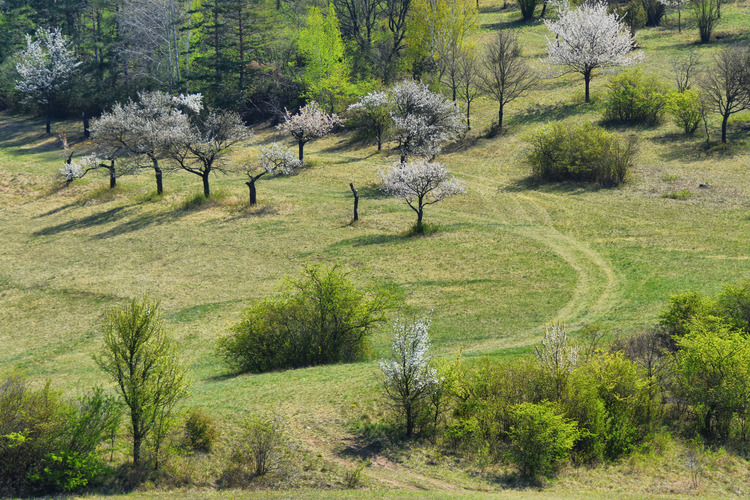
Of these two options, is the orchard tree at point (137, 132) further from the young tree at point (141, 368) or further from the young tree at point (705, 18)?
the young tree at point (705, 18)

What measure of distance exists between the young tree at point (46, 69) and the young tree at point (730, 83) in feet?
249

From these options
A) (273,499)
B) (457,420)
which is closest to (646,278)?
(457,420)

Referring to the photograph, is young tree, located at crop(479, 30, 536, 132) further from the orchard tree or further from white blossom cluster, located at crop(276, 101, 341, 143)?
the orchard tree

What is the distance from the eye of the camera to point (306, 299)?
30.4 meters

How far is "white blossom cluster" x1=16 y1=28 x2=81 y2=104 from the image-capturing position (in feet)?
285

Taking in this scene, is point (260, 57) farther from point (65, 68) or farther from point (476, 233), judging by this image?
point (476, 233)

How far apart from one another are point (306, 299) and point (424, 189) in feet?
65.4

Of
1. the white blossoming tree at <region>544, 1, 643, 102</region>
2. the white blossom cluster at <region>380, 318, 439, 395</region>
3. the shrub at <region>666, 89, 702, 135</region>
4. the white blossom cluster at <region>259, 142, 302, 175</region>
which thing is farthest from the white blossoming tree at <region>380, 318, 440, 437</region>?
the white blossoming tree at <region>544, 1, 643, 102</region>

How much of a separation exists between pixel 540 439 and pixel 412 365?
15.0ft

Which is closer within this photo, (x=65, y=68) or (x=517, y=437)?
(x=517, y=437)

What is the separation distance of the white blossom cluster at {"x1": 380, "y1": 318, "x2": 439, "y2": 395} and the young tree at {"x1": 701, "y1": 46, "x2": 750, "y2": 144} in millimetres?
46444

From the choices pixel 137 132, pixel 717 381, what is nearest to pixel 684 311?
pixel 717 381

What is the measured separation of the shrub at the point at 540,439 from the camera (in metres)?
20.7

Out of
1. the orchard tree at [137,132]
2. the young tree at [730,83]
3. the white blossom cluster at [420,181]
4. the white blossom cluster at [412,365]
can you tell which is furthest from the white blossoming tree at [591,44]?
the white blossom cluster at [412,365]
